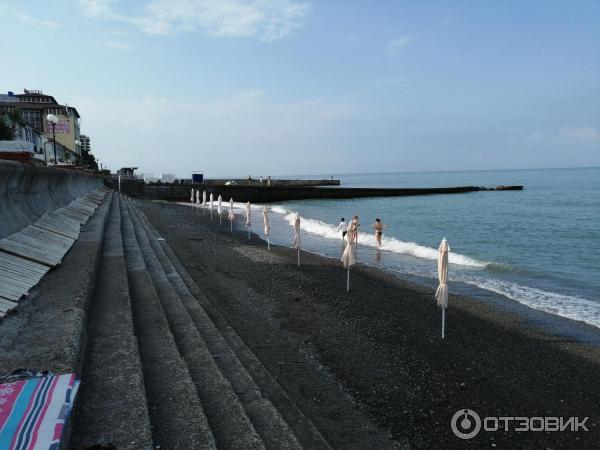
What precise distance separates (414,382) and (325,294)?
4956 mm

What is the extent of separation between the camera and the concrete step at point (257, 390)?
13.3 ft

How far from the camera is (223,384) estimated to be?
4.59 metres

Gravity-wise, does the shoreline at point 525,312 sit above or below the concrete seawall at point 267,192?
below

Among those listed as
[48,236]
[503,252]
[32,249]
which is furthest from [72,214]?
[503,252]

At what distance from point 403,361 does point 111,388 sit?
4682 millimetres

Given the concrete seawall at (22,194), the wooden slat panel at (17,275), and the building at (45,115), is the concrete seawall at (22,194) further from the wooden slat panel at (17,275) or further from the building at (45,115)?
the building at (45,115)

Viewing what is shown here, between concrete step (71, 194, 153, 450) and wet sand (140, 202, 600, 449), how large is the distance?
85.6 inches

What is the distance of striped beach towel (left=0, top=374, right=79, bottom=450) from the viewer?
2.76 meters

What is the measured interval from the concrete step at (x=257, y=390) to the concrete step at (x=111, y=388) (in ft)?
3.68

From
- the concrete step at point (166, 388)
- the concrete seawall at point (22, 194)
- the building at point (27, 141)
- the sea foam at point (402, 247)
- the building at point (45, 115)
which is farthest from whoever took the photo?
the building at point (45, 115)

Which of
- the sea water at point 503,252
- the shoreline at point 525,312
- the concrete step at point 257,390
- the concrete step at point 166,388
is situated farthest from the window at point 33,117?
the concrete step at point 166,388

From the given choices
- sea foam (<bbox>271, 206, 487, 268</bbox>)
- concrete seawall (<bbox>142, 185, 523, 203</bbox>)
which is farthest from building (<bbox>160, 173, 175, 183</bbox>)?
sea foam (<bbox>271, 206, 487, 268</bbox>)

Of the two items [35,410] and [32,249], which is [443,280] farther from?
[32,249]

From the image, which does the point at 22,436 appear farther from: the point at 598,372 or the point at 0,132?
the point at 0,132
